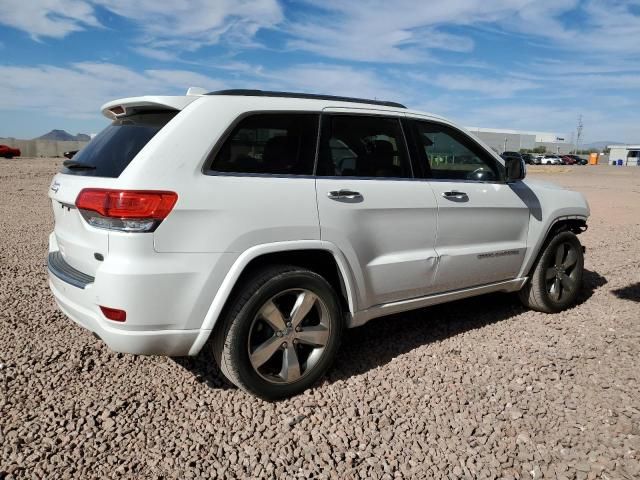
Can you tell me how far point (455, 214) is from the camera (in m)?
3.80

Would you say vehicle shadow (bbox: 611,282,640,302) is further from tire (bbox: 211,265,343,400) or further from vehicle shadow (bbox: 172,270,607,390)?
tire (bbox: 211,265,343,400)

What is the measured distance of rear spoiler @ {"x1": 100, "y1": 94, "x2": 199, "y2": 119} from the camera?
2.86 metres

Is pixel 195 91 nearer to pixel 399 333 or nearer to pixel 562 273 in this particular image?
pixel 399 333

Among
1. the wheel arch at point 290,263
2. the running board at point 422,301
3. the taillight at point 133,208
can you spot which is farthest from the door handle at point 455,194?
the taillight at point 133,208

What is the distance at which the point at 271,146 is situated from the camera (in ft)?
10.1

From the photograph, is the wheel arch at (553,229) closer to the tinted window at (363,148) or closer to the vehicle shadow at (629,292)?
the vehicle shadow at (629,292)

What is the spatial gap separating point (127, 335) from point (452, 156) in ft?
9.19

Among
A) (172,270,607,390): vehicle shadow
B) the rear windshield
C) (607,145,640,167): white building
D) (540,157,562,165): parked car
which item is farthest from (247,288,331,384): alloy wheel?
(607,145,640,167): white building

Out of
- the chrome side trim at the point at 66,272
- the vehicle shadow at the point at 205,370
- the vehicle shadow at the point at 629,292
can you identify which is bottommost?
the vehicle shadow at the point at 205,370

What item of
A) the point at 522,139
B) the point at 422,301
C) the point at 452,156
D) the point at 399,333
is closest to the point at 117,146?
the point at 422,301

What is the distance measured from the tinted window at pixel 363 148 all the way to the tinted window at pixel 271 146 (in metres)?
0.12

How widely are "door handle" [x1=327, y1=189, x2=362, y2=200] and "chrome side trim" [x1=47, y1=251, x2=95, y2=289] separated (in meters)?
1.47

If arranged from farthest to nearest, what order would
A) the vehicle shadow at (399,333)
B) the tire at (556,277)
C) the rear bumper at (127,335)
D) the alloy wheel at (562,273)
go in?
the alloy wheel at (562,273)
the tire at (556,277)
the vehicle shadow at (399,333)
the rear bumper at (127,335)

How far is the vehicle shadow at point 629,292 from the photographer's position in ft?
17.1
